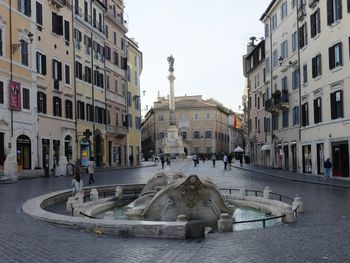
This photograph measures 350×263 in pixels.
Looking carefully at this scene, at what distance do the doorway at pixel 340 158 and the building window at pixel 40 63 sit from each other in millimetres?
22894

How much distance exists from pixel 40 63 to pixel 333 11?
2241cm

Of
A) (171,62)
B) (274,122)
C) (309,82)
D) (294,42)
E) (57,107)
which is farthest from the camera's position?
(171,62)

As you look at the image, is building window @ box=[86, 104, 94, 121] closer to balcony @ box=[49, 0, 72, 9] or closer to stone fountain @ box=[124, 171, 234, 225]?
balcony @ box=[49, 0, 72, 9]

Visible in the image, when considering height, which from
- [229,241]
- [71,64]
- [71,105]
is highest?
[71,64]

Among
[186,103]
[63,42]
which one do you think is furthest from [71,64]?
[186,103]

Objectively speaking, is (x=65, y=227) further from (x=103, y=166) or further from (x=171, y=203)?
(x=103, y=166)

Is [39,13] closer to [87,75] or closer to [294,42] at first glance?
[87,75]

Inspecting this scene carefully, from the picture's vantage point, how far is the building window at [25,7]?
122 feet

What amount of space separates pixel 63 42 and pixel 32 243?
123 ft

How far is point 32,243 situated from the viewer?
33.9 feet

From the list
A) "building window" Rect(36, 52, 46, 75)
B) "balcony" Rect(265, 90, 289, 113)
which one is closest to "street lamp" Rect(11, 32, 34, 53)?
"building window" Rect(36, 52, 46, 75)

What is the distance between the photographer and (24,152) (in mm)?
37469

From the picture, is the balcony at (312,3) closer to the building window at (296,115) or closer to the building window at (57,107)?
the building window at (296,115)

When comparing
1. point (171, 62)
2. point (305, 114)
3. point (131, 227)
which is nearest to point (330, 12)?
point (305, 114)
